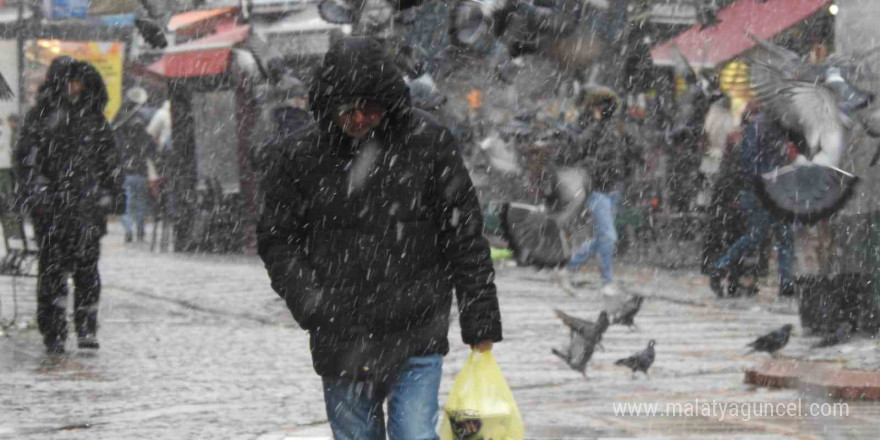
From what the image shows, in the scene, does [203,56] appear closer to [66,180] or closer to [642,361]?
[66,180]

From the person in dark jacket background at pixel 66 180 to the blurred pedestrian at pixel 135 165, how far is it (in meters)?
11.6

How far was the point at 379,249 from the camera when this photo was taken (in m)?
4.43

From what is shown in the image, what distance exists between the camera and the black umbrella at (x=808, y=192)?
32.9ft

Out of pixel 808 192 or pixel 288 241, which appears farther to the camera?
pixel 808 192

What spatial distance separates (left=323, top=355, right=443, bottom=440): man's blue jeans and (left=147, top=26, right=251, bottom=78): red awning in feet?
45.3

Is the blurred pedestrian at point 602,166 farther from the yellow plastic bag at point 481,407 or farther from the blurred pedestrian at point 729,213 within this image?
the yellow plastic bag at point 481,407

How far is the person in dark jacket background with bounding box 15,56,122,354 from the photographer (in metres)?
9.76

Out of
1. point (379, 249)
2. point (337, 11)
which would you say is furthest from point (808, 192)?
point (379, 249)

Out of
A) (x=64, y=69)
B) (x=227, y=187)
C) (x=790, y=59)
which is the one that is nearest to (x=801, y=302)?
(x=790, y=59)

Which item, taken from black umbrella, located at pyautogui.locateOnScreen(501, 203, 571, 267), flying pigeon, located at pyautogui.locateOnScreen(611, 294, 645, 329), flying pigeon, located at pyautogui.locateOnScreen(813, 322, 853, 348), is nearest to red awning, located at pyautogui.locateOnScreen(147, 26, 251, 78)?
black umbrella, located at pyautogui.locateOnScreen(501, 203, 571, 267)

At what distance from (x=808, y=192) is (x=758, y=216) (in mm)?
4190

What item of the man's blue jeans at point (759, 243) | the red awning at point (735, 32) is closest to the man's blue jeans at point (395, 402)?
the man's blue jeans at point (759, 243)

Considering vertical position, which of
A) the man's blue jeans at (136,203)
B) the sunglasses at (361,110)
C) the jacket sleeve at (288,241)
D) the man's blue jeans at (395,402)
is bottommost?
the man's blue jeans at (136,203)

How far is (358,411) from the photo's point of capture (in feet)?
14.9
